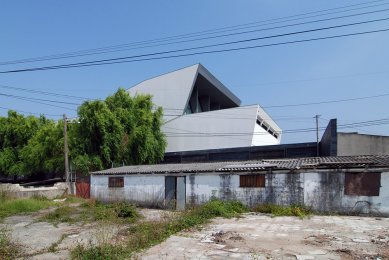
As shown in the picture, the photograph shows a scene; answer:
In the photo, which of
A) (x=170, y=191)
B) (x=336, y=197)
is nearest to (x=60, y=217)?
(x=170, y=191)

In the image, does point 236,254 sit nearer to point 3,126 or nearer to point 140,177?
point 140,177

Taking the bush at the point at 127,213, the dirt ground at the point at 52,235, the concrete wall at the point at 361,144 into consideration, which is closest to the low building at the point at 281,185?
the dirt ground at the point at 52,235

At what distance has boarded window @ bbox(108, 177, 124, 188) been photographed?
76.4 ft

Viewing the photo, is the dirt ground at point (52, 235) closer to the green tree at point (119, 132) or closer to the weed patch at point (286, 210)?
the weed patch at point (286, 210)

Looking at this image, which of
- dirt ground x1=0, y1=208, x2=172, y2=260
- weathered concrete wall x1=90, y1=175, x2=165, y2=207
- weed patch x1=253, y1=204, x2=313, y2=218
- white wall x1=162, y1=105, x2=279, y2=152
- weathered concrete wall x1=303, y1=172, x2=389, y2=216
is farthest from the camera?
white wall x1=162, y1=105, x2=279, y2=152

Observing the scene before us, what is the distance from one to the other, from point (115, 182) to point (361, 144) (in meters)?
17.8

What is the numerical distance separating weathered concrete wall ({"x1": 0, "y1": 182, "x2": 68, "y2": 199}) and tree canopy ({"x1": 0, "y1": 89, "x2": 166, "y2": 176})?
261 cm

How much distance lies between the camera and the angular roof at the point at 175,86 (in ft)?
135

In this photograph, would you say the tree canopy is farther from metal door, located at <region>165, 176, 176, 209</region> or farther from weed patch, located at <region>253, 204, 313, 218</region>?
weed patch, located at <region>253, 204, 313, 218</region>

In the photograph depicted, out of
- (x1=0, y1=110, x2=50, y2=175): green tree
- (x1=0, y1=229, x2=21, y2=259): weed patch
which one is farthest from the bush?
(x1=0, y1=110, x2=50, y2=175): green tree

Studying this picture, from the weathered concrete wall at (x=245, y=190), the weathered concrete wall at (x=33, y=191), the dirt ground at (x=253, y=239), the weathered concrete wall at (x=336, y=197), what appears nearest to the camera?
the dirt ground at (x=253, y=239)

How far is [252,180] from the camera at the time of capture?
17.7 metres

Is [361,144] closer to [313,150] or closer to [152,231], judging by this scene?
[313,150]

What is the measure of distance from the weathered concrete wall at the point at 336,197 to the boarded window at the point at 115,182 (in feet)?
40.1
